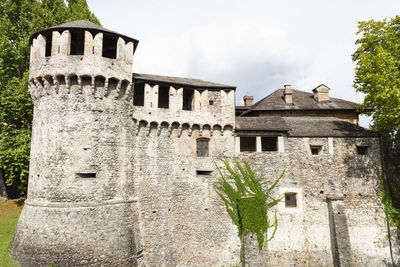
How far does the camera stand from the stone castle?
12664 millimetres

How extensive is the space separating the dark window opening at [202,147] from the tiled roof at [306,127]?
2564 millimetres

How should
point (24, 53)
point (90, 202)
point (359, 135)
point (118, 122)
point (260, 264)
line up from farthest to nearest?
1. point (24, 53)
2. point (359, 135)
3. point (260, 264)
4. point (118, 122)
5. point (90, 202)

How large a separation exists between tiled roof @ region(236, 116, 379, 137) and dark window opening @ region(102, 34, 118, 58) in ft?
34.0

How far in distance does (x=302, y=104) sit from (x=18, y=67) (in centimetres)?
2571

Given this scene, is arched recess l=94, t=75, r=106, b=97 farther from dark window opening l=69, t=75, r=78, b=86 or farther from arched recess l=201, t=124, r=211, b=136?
arched recess l=201, t=124, r=211, b=136

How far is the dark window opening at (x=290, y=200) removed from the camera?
16.3 m

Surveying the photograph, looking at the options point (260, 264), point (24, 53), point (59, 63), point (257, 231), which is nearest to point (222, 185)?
point (257, 231)

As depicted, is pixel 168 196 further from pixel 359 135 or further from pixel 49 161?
pixel 359 135

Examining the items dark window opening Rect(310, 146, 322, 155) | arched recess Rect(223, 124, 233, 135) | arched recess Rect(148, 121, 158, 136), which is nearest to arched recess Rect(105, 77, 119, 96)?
arched recess Rect(148, 121, 158, 136)

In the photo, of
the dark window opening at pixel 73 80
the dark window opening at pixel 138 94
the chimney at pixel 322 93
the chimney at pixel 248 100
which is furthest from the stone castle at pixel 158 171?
the chimney at pixel 248 100

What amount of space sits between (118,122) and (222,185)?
8.17m

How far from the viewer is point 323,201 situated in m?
16.1

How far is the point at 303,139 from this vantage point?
16719 millimetres

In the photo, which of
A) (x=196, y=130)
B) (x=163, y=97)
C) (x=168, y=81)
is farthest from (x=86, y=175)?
(x=168, y=81)
